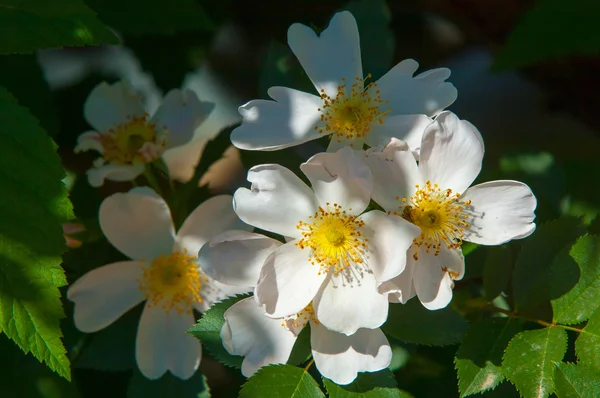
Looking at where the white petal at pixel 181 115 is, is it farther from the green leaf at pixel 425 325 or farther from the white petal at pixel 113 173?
the green leaf at pixel 425 325

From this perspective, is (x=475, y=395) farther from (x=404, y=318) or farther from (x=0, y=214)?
(x=0, y=214)

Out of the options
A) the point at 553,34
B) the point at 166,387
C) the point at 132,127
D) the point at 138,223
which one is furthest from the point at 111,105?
the point at 553,34

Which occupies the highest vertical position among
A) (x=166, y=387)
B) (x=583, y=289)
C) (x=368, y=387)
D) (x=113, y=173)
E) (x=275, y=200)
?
(x=275, y=200)

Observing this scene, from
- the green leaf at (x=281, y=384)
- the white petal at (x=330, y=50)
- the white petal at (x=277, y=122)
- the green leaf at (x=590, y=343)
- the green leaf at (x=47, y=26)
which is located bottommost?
the green leaf at (x=281, y=384)

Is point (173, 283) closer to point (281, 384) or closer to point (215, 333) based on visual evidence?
point (215, 333)

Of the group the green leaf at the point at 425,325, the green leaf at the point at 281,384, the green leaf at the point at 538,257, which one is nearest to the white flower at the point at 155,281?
the green leaf at the point at 281,384

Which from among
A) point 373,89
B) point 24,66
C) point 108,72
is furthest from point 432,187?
point 108,72
